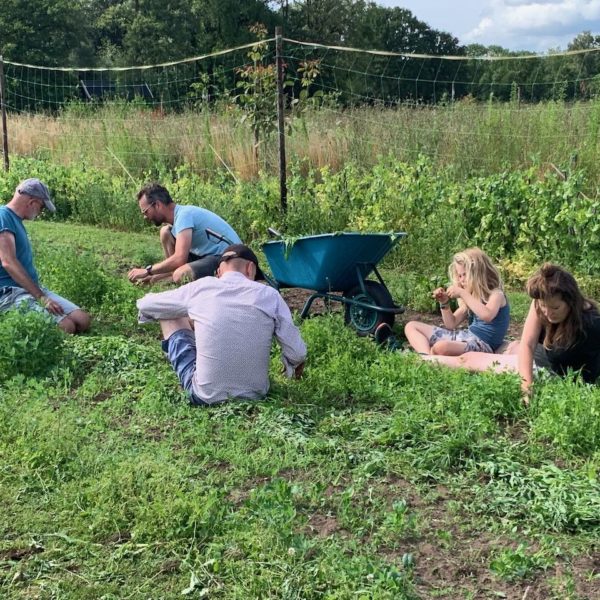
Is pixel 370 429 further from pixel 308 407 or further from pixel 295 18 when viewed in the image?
pixel 295 18

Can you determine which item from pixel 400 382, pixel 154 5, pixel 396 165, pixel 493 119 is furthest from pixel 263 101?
pixel 154 5

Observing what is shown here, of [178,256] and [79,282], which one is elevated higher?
[178,256]

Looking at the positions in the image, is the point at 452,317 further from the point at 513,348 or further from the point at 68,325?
the point at 68,325

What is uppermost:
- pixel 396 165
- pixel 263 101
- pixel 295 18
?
pixel 295 18

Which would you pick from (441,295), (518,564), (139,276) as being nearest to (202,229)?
(139,276)

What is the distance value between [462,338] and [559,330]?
1164 mm

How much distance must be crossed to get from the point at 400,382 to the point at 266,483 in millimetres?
1518

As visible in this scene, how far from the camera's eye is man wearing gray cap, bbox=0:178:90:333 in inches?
238

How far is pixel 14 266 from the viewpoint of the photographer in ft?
19.9

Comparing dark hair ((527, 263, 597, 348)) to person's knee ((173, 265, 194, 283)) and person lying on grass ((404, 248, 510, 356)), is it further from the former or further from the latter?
person's knee ((173, 265, 194, 283))

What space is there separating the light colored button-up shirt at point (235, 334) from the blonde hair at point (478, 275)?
1642 mm

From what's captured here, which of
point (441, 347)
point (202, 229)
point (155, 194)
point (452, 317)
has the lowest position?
point (441, 347)

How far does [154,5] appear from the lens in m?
52.6

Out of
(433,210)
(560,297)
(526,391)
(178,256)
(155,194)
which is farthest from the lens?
(433,210)
